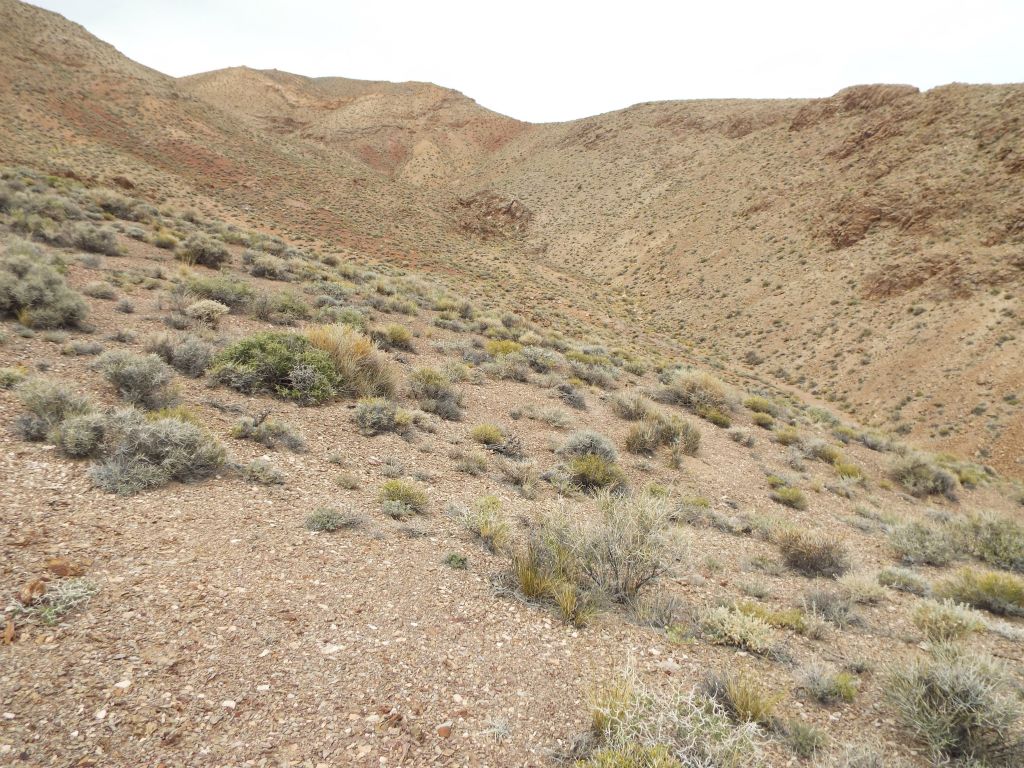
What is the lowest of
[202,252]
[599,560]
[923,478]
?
[923,478]

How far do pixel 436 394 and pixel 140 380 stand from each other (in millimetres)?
4941

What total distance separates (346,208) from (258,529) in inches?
1540

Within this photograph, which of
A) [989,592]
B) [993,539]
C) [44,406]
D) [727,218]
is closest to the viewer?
[44,406]

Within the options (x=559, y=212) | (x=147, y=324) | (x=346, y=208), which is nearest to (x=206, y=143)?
(x=346, y=208)

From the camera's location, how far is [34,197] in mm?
15023

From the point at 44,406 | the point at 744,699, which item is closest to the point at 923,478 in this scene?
the point at 744,699

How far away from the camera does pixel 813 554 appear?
21.2 feet

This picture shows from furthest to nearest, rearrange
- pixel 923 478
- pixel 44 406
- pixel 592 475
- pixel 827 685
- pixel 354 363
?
1. pixel 923 478
2. pixel 354 363
3. pixel 592 475
4. pixel 44 406
5. pixel 827 685

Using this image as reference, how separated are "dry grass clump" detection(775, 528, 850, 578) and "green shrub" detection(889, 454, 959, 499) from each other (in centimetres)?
773

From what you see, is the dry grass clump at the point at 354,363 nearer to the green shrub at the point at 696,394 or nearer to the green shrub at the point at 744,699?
the green shrub at the point at 744,699

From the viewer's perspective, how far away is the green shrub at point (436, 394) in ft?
31.4

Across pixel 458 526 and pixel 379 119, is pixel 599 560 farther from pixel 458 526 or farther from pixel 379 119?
pixel 379 119

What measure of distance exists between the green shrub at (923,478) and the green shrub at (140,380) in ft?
52.1

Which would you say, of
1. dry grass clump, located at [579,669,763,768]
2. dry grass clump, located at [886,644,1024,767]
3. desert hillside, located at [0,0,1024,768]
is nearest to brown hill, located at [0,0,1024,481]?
desert hillside, located at [0,0,1024,768]
